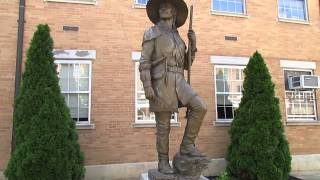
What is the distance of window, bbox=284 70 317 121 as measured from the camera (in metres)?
12.9

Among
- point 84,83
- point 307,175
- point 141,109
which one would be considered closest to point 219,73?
point 141,109

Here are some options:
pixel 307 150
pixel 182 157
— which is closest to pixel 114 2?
pixel 182 157

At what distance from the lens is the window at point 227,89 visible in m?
11.9

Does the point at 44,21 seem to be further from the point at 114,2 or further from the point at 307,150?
the point at 307,150

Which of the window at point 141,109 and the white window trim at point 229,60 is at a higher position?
the white window trim at point 229,60

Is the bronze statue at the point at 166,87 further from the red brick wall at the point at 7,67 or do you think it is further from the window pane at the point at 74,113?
the red brick wall at the point at 7,67

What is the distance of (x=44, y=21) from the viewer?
10672mm

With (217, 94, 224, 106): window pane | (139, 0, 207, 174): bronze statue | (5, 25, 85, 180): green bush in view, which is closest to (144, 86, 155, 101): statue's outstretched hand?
(139, 0, 207, 174): bronze statue

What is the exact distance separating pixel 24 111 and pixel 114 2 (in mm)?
4663

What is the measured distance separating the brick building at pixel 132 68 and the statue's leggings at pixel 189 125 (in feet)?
19.3

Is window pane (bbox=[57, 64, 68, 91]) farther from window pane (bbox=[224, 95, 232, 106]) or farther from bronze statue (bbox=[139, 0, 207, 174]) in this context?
bronze statue (bbox=[139, 0, 207, 174])

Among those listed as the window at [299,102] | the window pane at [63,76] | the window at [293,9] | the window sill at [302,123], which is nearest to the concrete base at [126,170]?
the window pane at [63,76]

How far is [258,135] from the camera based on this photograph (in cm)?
1021

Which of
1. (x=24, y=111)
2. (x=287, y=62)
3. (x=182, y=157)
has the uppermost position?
(x=287, y=62)
